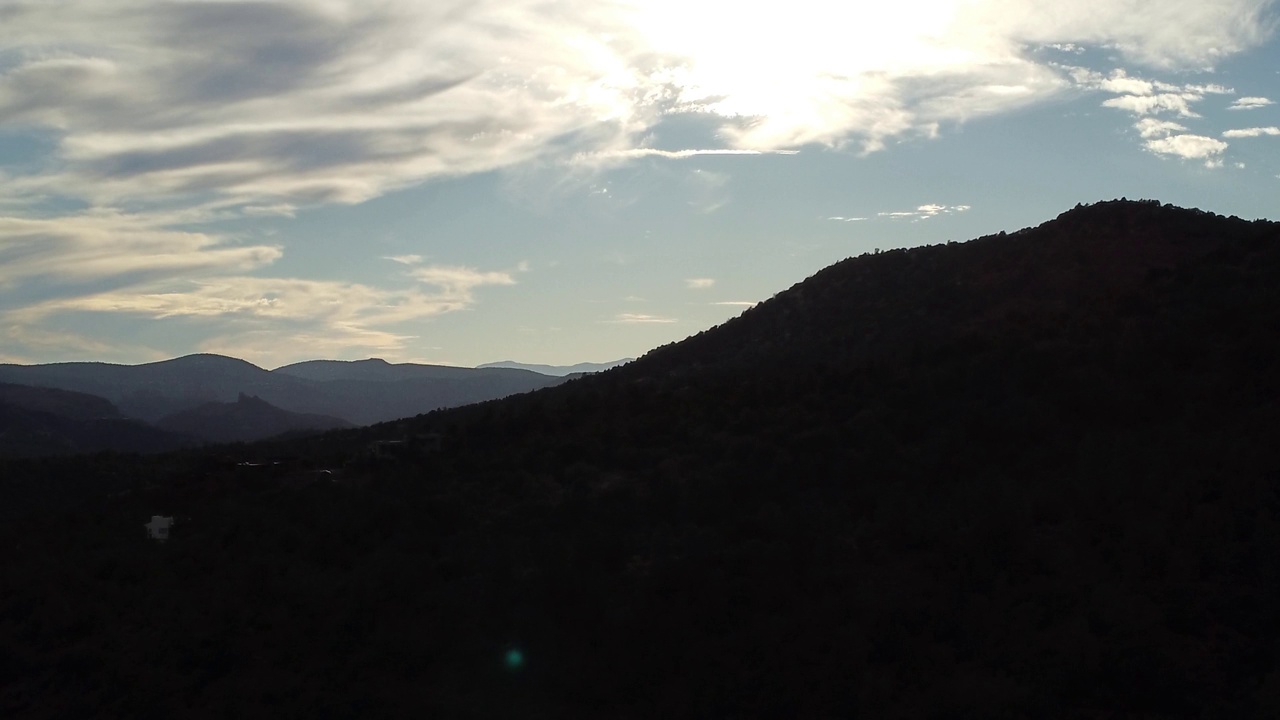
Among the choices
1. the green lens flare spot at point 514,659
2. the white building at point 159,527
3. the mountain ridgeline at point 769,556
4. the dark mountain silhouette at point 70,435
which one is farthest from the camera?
the dark mountain silhouette at point 70,435

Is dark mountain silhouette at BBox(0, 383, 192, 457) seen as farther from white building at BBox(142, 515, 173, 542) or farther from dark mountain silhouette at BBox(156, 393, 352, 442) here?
white building at BBox(142, 515, 173, 542)

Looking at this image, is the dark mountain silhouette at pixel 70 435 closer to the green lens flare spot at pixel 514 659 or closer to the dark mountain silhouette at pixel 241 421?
the dark mountain silhouette at pixel 241 421

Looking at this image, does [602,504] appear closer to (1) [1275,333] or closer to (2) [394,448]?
(2) [394,448]

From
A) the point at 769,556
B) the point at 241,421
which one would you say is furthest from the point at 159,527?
the point at 241,421

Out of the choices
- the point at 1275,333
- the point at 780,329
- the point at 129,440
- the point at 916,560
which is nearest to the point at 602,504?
the point at 916,560

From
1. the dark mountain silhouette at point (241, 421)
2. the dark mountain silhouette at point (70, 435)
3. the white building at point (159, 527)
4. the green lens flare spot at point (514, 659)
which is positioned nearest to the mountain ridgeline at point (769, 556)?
the green lens flare spot at point (514, 659)

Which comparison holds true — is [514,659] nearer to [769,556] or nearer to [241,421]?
[769,556]
